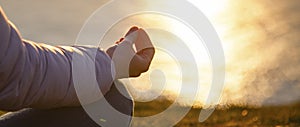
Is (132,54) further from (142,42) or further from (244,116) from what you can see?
(244,116)

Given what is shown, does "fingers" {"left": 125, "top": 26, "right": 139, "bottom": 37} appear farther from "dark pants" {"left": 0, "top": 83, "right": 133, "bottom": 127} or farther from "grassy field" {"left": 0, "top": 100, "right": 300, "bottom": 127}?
"grassy field" {"left": 0, "top": 100, "right": 300, "bottom": 127}

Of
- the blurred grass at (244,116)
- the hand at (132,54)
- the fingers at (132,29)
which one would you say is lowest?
the hand at (132,54)

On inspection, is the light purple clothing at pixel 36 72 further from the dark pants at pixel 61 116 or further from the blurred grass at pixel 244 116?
the blurred grass at pixel 244 116

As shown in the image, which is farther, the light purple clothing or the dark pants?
the dark pants

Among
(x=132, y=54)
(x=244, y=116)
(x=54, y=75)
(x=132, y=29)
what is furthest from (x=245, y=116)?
(x=54, y=75)

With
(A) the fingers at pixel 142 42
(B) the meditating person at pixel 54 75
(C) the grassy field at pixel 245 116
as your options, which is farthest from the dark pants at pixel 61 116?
(C) the grassy field at pixel 245 116

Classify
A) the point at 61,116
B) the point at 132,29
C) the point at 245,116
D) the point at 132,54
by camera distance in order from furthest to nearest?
1. the point at 245,116
2. the point at 132,29
3. the point at 132,54
4. the point at 61,116

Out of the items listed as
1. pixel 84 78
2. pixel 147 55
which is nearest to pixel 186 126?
pixel 147 55

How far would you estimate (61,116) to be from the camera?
1.57 metres

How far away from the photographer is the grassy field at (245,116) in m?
5.14

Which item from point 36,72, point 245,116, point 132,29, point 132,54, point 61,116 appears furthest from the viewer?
point 245,116

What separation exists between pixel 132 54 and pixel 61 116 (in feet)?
0.94

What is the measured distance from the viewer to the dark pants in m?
1.57

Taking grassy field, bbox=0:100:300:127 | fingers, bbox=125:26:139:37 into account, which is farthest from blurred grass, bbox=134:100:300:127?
fingers, bbox=125:26:139:37
